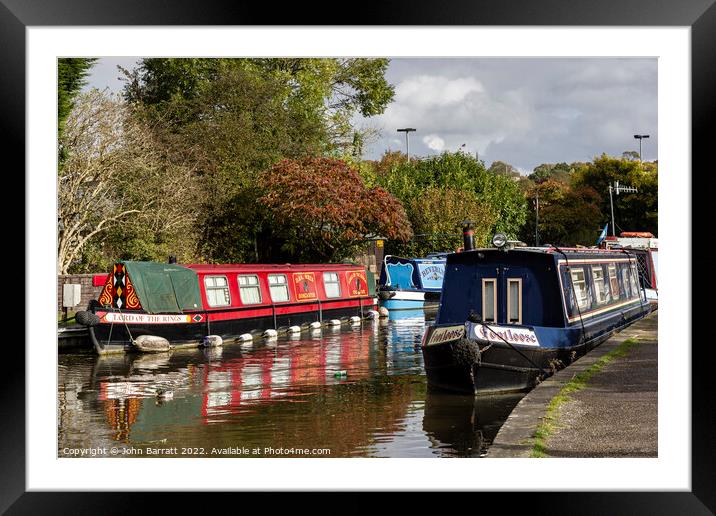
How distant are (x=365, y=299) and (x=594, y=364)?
621 inches

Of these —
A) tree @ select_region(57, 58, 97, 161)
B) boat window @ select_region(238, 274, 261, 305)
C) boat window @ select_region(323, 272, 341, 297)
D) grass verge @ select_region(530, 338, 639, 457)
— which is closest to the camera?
grass verge @ select_region(530, 338, 639, 457)

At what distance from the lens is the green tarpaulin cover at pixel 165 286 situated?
60.4ft

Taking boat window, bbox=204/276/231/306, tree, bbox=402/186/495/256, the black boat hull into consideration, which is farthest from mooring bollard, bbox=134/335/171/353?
tree, bbox=402/186/495/256

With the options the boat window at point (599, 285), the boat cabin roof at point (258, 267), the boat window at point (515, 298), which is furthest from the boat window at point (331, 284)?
the boat window at point (515, 298)

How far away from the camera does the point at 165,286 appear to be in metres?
18.8

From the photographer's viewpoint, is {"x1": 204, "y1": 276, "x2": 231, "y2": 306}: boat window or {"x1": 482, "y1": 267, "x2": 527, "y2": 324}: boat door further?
{"x1": 204, "y1": 276, "x2": 231, "y2": 306}: boat window

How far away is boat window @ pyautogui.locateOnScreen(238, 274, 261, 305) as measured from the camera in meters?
21.4

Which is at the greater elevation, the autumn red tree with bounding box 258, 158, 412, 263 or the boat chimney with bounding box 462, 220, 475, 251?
the autumn red tree with bounding box 258, 158, 412, 263

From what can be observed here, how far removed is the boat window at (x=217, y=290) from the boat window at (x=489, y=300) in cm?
775

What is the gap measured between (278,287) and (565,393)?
1332cm

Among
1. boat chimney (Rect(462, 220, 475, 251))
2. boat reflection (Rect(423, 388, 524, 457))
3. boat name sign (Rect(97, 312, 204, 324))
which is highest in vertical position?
boat chimney (Rect(462, 220, 475, 251))

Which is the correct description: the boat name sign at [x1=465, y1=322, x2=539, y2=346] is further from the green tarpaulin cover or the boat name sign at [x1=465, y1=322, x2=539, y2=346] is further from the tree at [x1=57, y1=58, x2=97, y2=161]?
the tree at [x1=57, y1=58, x2=97, y2=161]

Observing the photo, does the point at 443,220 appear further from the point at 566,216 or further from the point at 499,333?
the point at 499,333

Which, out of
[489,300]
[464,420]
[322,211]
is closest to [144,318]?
[489,300]
